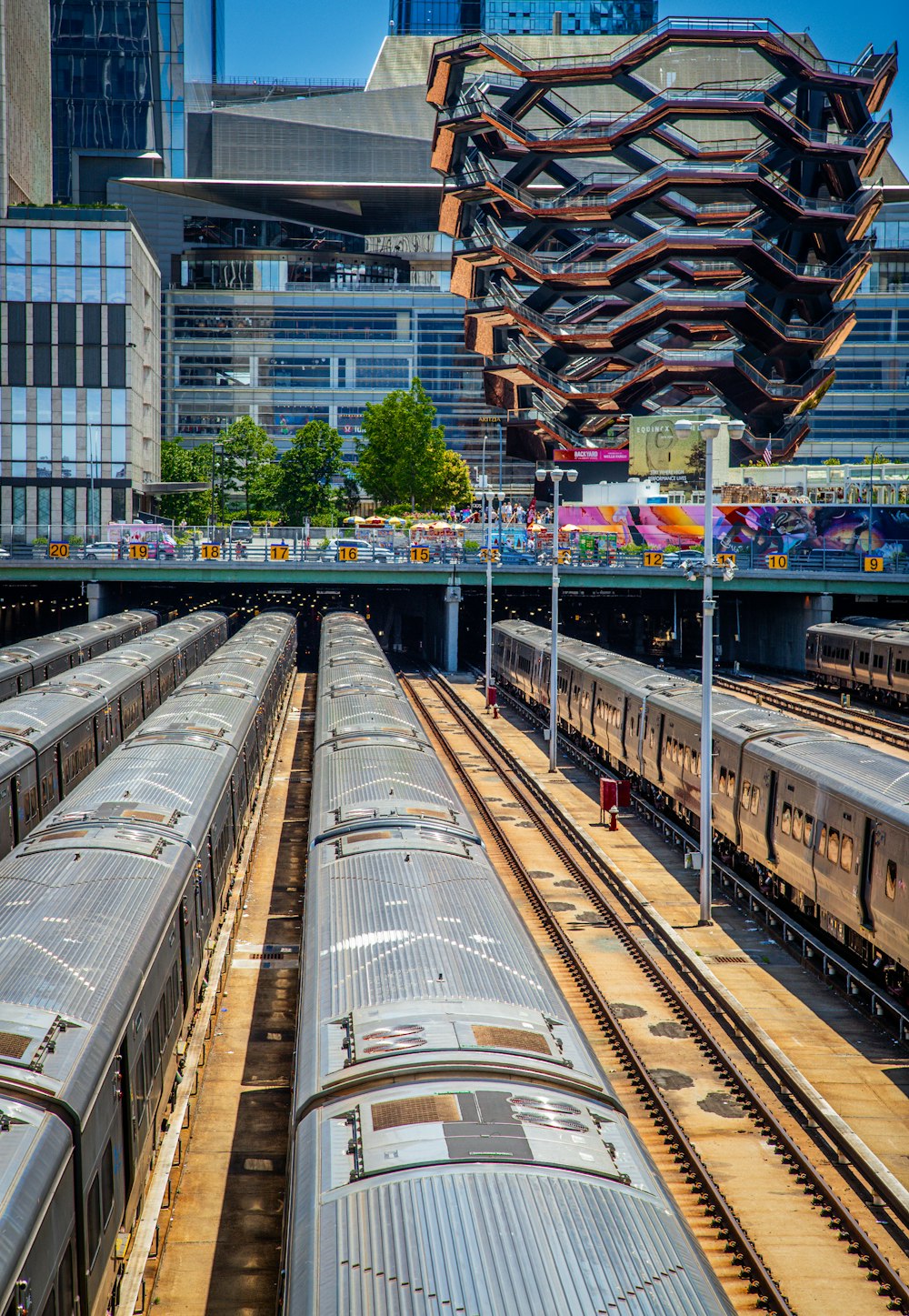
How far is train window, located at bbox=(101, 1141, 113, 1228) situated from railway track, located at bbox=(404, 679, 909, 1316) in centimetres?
676

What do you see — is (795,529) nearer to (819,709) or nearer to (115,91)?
(819,709)

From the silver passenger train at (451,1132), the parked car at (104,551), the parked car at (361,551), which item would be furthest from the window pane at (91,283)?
the silver passenger train at (451,1132)

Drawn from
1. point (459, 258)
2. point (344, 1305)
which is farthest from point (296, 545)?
point (344, 1305)

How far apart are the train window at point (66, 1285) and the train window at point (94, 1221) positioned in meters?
0.55

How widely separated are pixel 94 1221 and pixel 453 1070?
3.53m

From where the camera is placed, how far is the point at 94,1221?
440 inches

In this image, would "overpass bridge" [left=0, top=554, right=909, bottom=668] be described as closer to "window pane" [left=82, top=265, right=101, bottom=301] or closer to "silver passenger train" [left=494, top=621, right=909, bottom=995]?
"silver passenger train" [left=494, top=621, right=909, bottom=995]

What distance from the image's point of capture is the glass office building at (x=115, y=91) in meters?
185

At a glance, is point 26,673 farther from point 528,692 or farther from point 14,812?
point 528,692

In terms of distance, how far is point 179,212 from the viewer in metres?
189

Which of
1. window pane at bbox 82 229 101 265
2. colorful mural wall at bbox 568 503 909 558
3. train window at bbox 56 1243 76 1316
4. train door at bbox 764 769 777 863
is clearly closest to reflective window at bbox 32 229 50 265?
window pane at bbox 82 229 101 265

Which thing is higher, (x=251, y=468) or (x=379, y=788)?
(x=251, y=468)

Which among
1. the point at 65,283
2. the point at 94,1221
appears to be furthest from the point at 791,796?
the point at 65,283

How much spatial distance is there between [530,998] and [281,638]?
4253 cm
